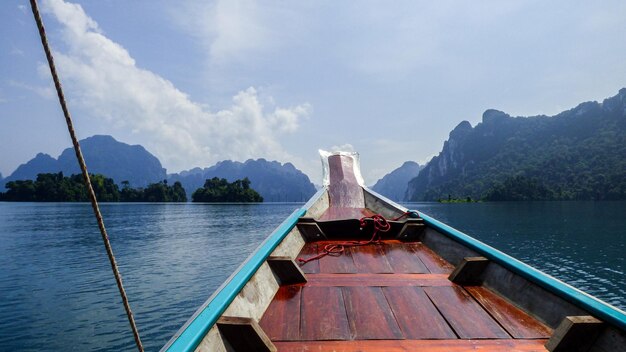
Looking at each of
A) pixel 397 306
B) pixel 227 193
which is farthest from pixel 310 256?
pixel 227 193

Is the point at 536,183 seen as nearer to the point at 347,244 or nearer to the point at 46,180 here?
the point at 347,244

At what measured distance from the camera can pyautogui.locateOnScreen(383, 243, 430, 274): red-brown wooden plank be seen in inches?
166

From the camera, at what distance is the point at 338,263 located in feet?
14.7

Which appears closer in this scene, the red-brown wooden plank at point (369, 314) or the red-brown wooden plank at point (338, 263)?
the red-brown wooden plank at point (369, 314)

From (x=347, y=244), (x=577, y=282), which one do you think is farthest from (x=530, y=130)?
(x=347, y=244)

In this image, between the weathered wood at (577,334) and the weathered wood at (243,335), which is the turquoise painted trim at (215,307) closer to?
the weathered wood at (243,335)

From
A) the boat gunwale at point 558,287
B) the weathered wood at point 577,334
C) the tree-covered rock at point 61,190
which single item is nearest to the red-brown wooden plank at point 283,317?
the weathered wood at point 577,334

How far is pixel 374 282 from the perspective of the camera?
12.4 ft

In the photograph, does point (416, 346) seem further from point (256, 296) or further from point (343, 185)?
point (343, 185)

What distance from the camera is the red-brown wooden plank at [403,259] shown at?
13.9 ft

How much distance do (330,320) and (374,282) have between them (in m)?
1.02

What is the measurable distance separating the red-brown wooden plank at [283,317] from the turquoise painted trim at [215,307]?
39 cm

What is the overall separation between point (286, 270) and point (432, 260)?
2225mm

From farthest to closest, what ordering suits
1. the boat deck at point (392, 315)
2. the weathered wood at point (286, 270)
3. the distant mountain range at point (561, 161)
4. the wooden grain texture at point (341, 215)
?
the distant mountain range at point (561, 161), the wooden grain texture at point (341, 215), the weathered wood at point (286, 270), the boat deck at point (392, 315)
